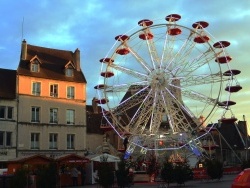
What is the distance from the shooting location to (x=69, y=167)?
4028cm

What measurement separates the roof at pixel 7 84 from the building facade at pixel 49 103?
36.4 inches

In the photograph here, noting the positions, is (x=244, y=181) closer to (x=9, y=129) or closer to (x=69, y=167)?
(x=69, y=167)

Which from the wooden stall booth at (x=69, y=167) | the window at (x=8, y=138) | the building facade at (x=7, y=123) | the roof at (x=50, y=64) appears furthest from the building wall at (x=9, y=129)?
the wooden stall booth at (x=69, y=167)

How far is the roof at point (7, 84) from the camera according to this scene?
50875mm

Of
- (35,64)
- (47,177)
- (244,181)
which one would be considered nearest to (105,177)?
(47,177)

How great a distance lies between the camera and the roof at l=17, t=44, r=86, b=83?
53656 millimetres

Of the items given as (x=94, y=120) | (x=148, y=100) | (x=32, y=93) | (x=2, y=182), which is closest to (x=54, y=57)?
(x=32, y=93)

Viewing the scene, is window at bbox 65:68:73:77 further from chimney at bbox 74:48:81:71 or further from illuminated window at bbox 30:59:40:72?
illuminated window at bbox 30:59:40:72

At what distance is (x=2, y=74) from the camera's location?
5394cm

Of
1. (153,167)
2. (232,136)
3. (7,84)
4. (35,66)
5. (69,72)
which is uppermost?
(35,66)

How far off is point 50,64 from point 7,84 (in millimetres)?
6411

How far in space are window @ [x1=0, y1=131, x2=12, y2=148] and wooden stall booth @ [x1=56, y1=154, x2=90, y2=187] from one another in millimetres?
12335

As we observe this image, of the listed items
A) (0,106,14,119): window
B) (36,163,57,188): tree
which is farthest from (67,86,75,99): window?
(36,163,57,188): tree

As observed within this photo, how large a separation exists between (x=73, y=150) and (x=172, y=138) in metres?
18.1
